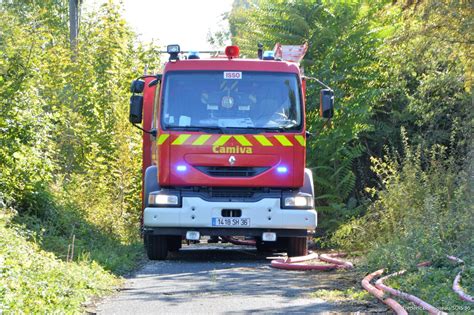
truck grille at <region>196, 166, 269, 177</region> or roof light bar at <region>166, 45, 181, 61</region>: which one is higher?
roof light bar at <region>166, 45, 181, 61</region>

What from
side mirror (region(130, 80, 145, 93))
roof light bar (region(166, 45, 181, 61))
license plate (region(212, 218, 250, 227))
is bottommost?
license plate (region(212, 218, 250, 227))

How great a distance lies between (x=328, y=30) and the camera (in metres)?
21.3

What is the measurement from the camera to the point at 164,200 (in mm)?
15000

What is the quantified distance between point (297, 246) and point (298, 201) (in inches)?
51.0

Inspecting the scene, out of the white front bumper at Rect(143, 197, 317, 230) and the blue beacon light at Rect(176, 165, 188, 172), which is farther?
the blue beacon light at Rect(176, 165, 188, 172)

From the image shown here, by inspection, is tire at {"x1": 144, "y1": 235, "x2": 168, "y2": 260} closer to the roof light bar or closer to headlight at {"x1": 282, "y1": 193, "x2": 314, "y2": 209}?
headlight at {"x1": 282, "y1": 193, "x2": 314, "y2": 209}

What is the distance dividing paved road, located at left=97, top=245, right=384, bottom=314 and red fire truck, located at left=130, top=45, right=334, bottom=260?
29.3 inches

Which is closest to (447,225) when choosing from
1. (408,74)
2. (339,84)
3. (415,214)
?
(415,214)

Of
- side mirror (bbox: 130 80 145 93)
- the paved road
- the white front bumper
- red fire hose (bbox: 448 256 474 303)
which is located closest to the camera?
red fire hose (bbox: 448 256 474 303)

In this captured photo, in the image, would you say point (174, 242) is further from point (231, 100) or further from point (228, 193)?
point (231, 100)

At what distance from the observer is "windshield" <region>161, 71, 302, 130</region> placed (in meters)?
15.2

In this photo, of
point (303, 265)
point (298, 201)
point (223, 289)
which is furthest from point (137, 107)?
point (223, 289)

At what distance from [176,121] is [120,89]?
34.8 feet

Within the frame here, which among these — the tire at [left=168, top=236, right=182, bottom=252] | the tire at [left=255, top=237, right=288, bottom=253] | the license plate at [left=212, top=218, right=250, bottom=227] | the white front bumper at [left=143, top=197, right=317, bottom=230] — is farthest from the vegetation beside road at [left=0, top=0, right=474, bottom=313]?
the license plate at [left=212, top=218, right=250, bottom=227]
